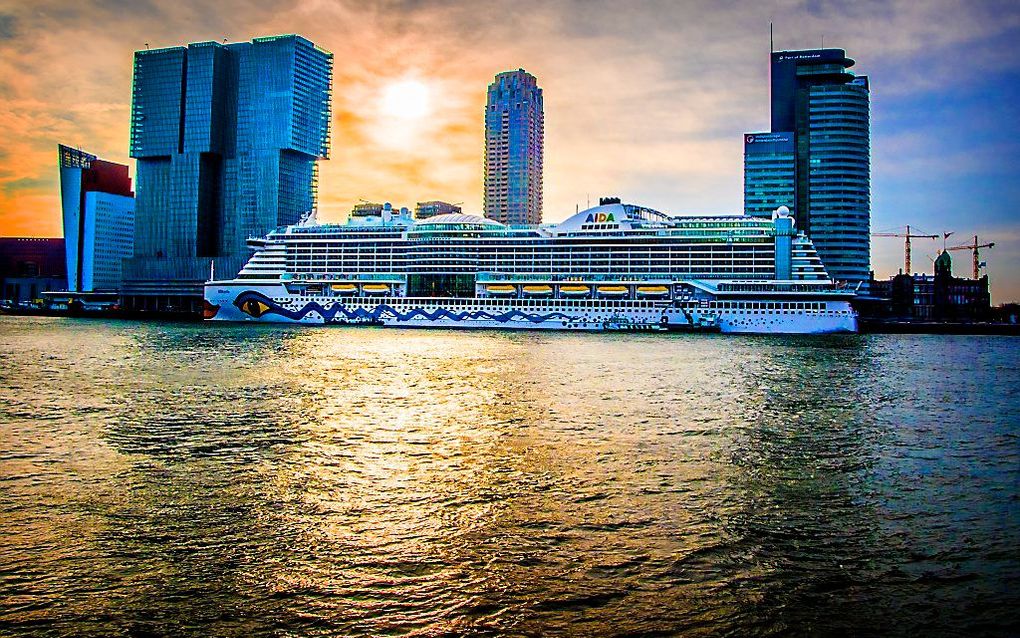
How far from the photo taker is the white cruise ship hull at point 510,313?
312ft

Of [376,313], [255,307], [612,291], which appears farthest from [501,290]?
[255,307]

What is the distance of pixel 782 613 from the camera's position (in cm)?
1066

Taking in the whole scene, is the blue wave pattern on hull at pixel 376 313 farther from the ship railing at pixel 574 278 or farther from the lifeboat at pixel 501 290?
the ship railing at pixel 574 278

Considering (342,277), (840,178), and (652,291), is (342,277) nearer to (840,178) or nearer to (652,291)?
(652,291)

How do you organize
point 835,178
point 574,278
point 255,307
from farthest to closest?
point 835,178 → point 255,307 → point 574,278

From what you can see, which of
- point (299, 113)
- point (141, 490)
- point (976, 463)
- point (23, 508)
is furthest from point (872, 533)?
point (299, 113)

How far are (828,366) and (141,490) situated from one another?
4554 cm

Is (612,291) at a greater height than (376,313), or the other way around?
(612,291)

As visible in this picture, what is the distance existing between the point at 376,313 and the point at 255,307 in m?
18.5

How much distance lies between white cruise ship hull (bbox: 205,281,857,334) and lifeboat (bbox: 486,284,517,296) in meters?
1.76

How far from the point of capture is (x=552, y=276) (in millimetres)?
105688

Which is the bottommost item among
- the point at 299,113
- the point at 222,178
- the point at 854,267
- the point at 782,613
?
the point at 782,613

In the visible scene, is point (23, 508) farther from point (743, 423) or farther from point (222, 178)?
point (222, 178)

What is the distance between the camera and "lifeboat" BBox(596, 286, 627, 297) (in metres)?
102
